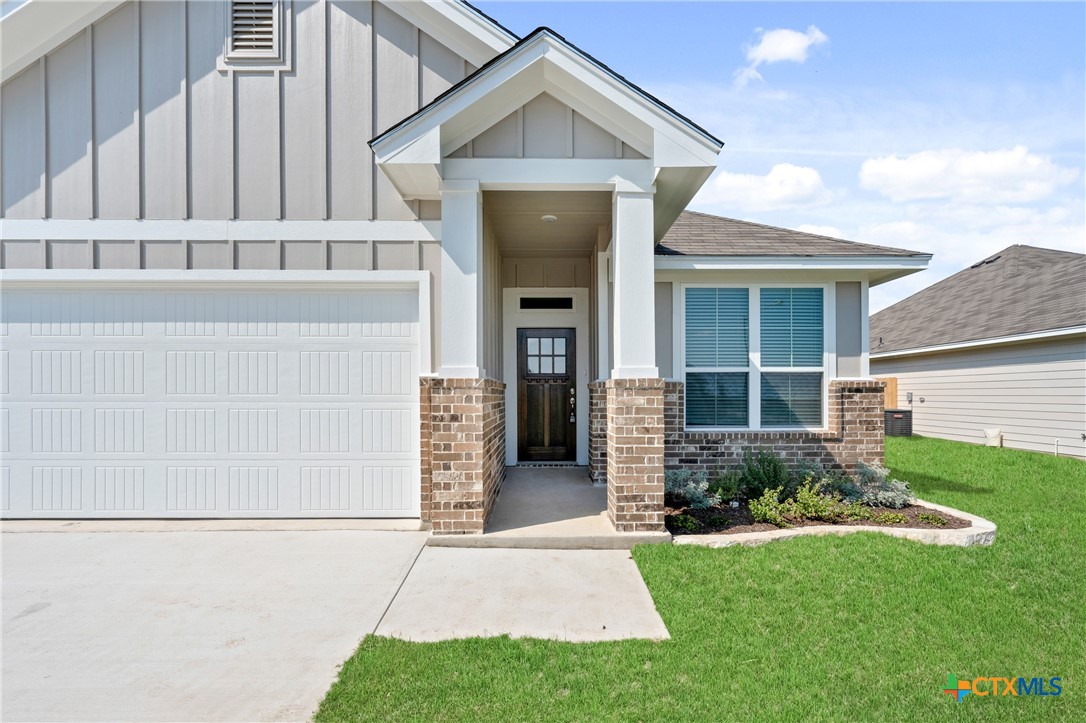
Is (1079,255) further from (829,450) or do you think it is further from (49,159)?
(49,159)

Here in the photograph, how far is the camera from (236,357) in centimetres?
596

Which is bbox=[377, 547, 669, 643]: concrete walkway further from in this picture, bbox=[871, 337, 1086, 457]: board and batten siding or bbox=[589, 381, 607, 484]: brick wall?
bbox=[871, 337, 1086, 457]: board and batten siding

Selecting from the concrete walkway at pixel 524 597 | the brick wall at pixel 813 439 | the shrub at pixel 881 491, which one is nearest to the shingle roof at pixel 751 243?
the brick wall at pixel 813 439

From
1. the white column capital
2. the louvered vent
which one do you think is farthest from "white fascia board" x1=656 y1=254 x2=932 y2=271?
the louvered vent

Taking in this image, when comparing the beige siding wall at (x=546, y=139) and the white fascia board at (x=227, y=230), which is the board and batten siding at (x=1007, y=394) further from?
the white fascia board at (x=227, y=230)

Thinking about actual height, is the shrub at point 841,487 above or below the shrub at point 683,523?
above

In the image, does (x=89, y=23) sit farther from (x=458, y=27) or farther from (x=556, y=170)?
(x=556, y=170)

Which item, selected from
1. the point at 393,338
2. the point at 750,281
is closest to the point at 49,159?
the point at 393,338

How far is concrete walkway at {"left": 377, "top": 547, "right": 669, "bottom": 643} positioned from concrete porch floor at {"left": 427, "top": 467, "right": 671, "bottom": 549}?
9cm

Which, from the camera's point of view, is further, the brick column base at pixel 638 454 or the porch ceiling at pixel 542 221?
the porch ceiling at pixel 542 221

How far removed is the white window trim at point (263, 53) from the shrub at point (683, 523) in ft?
19.7

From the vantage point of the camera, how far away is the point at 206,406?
5953 mm

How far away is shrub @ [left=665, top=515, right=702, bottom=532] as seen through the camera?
528cm

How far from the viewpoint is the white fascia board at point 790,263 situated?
23.0 feet
